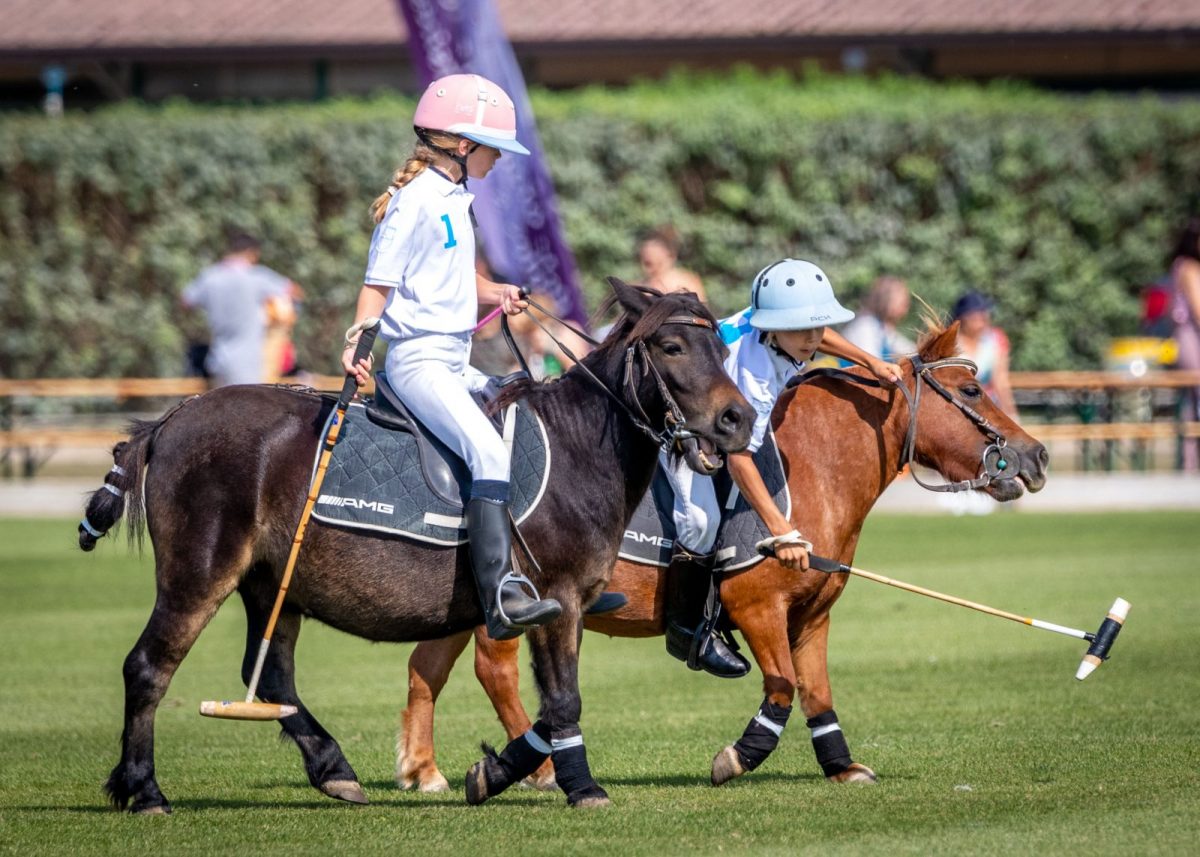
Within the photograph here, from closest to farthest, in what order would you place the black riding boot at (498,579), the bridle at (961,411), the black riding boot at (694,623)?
the black riding boot at (498,579), the black riding boot at (694,623), the bridle at (961,411)

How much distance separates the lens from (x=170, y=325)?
26.0 metres

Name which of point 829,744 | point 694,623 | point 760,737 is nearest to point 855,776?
point 829,744

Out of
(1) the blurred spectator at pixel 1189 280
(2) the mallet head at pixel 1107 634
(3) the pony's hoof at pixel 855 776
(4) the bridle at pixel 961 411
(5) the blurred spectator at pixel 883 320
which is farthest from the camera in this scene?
(5) the blurred spectator at pixel 883 320

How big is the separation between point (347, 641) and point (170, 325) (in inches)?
534

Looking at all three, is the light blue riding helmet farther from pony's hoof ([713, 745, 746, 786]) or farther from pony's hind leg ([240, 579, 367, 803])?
pony's hind leg ([240, 579, 367, 803])

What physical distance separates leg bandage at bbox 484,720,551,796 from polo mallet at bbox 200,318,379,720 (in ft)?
2.79

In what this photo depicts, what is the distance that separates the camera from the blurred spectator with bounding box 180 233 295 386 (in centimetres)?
1789

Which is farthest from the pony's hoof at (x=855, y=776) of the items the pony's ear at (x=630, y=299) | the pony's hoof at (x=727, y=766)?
the pony's ear at (x=630, y=299)

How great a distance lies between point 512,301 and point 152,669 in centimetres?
212

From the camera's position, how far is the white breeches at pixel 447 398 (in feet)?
23.1

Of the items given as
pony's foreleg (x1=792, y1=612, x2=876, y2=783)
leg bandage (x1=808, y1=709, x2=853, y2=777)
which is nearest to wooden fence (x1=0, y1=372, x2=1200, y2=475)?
pony's foreleg (x1=792, y1=612, x2=876, y2=783)

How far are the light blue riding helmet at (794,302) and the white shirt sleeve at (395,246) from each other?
5.37 feet

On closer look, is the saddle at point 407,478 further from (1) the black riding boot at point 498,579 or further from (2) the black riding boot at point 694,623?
(2) the black riding boot at point 694,623


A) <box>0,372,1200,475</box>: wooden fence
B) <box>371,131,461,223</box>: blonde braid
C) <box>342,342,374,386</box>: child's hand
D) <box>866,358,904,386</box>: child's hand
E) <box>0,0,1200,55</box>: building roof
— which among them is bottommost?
<box>0,372,1200,475</box>: wooden fence
